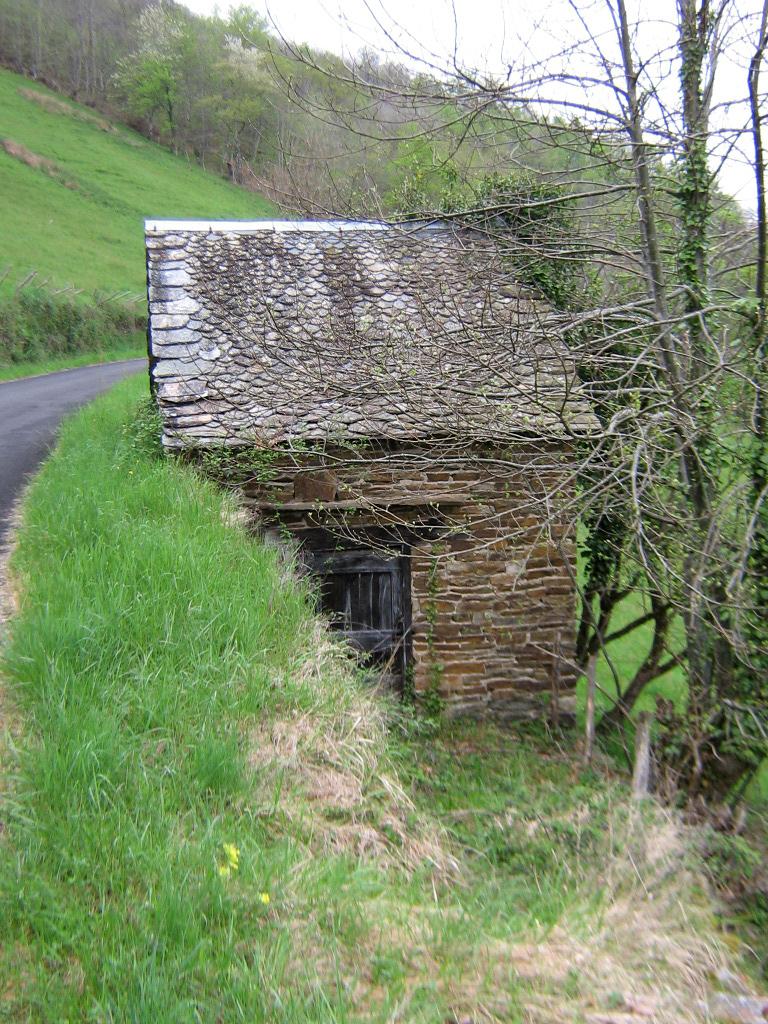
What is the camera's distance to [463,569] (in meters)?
9.05

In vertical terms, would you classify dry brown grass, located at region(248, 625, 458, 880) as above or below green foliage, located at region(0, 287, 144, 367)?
below

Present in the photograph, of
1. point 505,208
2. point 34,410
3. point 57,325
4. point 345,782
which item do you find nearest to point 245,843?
point 345,782

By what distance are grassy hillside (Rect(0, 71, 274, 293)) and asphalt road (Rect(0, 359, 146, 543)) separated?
16.2ft

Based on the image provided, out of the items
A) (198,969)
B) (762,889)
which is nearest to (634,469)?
(762,889)

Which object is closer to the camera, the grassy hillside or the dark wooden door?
the dark wooden door

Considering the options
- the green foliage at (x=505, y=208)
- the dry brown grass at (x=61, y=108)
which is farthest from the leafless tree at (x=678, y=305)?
the dry brown grass at (x=61, y=108)

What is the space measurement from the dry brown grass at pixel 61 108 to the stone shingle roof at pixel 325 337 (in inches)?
1605

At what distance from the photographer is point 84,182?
37.8 metres

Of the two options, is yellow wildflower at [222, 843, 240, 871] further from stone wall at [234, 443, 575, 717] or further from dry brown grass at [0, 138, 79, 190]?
dry brown grass at [0, 138, 79, 190]

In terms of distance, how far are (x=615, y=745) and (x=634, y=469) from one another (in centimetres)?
498

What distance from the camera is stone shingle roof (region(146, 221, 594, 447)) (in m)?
6.96

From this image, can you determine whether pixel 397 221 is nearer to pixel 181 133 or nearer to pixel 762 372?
pixel 762 372

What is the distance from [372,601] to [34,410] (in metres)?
9.47

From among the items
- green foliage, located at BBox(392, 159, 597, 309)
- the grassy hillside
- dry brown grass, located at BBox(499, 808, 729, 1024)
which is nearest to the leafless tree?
green foliage, located at BBox(392, 159, 597, 309)
